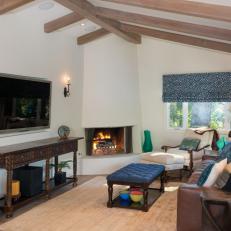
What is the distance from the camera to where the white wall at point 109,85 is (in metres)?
6.70

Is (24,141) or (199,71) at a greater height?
(199,71)

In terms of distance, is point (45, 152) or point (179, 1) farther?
point (45, 152)

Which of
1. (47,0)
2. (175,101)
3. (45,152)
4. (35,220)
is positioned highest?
(47,0)

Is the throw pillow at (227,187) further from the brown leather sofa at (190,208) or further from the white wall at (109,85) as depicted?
the white wall at (109,85)

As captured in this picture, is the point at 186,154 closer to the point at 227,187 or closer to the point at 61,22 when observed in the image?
the point at 227,187

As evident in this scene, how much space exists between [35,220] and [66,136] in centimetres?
186

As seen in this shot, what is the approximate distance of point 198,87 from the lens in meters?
7.02

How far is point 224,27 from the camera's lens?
4359mm

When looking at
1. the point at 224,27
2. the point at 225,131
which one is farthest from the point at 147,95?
the point at 224,27

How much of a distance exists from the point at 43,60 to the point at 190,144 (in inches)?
130

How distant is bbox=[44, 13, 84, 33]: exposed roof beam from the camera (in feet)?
17.6

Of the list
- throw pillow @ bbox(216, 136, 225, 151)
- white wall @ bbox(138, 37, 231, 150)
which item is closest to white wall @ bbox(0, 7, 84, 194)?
white wall @ bbox(138, 37, 231, 150)

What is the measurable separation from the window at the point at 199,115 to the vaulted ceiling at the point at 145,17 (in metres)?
1.74

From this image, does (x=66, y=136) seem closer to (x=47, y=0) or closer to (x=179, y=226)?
(x=47, y=0)
